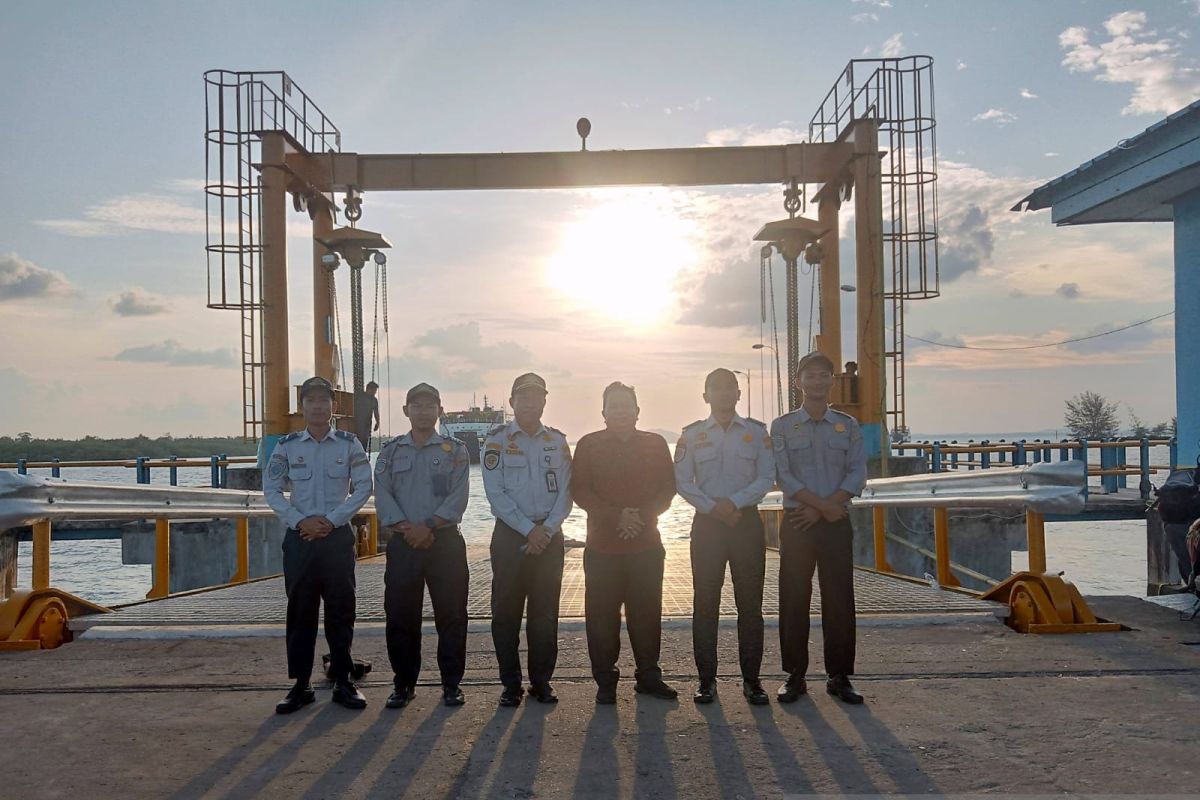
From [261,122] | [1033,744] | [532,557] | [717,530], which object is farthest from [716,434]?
[261,122]

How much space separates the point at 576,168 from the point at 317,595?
508 inches

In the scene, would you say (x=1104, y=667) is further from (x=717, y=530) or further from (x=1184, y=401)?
(x=1184, y=401)

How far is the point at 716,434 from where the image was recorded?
16.0 ft

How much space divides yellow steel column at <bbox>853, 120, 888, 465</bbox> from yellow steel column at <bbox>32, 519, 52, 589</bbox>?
1311cm

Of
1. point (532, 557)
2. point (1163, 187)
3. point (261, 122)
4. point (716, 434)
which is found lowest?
point (532, 557)

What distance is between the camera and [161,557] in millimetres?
7691

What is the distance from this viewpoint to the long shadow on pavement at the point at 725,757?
3.37m

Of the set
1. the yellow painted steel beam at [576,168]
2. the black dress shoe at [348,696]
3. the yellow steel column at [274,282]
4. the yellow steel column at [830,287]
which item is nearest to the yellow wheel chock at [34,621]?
the black dress shoe at [348,696]

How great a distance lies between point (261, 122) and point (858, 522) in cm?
1224

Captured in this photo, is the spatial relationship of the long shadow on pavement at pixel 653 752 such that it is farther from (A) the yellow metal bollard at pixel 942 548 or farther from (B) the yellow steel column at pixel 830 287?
(B) the yellow steel column at pixel 830 287

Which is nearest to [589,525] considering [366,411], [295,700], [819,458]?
[819,458]

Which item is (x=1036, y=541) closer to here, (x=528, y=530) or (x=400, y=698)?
(x=528, y=530)

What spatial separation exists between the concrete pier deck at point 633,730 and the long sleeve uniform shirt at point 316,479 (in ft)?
3.13

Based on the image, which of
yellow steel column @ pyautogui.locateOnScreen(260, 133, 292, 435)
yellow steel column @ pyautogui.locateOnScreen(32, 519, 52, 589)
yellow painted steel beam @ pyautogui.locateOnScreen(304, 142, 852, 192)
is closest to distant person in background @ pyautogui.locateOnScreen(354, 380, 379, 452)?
yellow steel column @ pyautogui.locateOnScreen(260, 133, 292, 435)
